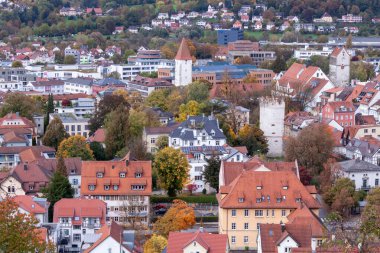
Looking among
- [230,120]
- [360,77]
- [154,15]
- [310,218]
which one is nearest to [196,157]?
[230,120]

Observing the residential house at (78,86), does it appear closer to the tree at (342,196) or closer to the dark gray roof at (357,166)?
the dark gray roof at (357,166)

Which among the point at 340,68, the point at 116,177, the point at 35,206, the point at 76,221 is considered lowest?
the point at 340,68

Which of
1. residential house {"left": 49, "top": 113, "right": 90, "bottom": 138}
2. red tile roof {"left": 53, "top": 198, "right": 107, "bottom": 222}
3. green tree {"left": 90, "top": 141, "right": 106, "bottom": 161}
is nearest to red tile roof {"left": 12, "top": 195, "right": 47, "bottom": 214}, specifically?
red tile roof {"left": 53, "top": 198, "right": 107, "bottom": 222}

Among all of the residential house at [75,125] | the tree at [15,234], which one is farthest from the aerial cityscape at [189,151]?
the residential house at [75,125]

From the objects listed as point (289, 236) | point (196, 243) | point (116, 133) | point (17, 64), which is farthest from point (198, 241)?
point (17, 64)

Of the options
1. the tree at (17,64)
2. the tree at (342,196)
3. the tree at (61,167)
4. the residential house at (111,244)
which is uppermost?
the residential house at (111,244)

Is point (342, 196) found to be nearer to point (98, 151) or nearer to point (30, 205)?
point (30, 205)
